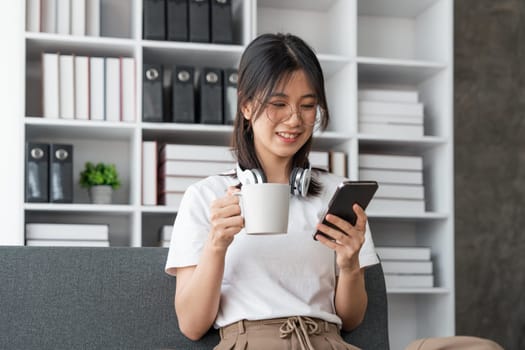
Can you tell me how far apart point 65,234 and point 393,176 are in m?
1.40

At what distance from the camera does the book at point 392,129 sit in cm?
347

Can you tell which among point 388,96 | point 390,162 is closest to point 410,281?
point 390,162

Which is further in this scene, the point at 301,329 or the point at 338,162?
the point at 338,162

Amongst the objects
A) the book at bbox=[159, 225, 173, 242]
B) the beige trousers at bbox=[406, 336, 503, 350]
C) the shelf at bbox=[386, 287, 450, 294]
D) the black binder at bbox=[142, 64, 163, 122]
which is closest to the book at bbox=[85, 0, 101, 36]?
the black binder at bbox=[142, 64, 163, 122]

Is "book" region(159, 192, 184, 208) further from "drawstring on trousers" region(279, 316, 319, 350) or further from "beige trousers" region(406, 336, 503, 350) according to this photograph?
"beige trousers" region(406, 336, 503, 350)

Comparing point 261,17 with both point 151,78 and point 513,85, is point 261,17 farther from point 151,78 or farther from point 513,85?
point 513,85

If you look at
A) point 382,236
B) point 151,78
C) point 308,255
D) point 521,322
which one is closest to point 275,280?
point 308,255

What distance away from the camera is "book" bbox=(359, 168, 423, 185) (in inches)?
137

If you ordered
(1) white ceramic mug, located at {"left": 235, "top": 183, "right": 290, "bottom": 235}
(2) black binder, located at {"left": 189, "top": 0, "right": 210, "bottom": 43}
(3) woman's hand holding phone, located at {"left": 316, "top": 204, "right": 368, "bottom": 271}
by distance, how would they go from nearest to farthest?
1. (1) white ceramic mug, located at {"left": 235, "top": 183, "right": 290, "bottom": 235}
2. (3) woman's hand holding phone, located at {"left": 316, "top": 204, "right": 368, "bottom": 271}
3. (2) black binder, located at {"left": 189, "top": 0, "right": 210, "bottom": 43}

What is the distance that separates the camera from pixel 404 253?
350 centimetres

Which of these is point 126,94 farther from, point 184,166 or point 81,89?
point 184,166

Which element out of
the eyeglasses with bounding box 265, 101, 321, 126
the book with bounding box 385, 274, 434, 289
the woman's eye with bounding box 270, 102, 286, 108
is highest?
the woman's eye with bounding box 270, 102, 286, 108

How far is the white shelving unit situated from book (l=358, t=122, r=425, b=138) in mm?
25

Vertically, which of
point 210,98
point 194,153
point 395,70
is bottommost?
point 194,153
